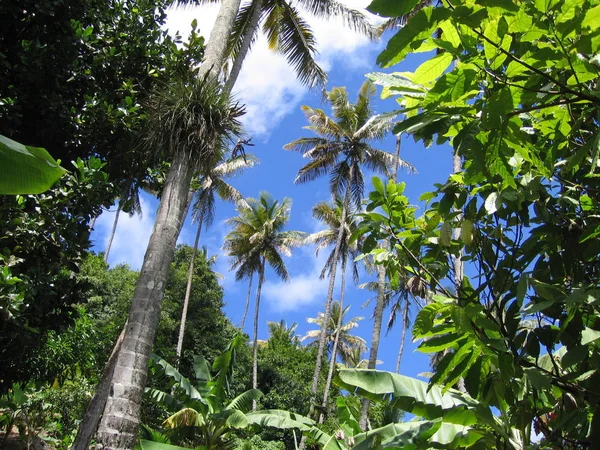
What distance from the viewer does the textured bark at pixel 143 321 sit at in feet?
15.0

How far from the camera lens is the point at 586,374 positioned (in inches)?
86.8

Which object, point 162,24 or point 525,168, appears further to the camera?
point 162,24

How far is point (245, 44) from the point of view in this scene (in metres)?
9.31

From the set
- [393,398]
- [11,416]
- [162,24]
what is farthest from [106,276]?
[393,398]

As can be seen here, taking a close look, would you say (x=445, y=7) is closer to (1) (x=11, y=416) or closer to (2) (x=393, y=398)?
(2) (x=393, y=398)

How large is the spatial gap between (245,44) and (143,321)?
19.5 ft

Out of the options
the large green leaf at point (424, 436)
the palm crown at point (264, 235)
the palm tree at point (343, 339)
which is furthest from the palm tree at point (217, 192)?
the large green leaf at point (424, 436)

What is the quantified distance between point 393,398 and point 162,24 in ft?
20.4

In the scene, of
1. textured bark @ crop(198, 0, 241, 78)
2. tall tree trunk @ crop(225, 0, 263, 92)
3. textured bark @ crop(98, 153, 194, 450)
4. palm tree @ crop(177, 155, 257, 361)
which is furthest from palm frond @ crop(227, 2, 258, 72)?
palm tree @ crop(177, 155, 257, 361)

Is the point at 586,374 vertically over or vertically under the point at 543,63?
under

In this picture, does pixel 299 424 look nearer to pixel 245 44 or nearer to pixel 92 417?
pixel 92 417

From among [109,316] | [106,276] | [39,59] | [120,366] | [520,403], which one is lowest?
[520,403]

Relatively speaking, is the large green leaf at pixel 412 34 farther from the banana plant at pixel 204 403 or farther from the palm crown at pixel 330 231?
the palm crown at pixel 330 231

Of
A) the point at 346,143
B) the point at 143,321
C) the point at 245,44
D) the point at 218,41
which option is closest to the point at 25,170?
the point at 143,321
